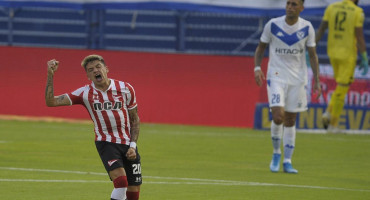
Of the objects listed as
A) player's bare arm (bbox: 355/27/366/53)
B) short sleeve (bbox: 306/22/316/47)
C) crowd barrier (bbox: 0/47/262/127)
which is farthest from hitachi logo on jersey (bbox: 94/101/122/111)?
crowd barrier (bbox: 0/47/262/127)

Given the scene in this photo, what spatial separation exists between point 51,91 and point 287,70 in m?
5.41

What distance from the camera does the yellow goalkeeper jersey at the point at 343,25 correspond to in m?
18.6

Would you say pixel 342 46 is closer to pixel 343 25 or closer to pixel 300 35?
pixel 343 25

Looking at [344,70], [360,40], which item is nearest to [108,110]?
[360,40]

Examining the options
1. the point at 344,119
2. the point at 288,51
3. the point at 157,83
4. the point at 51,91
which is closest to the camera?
the point at 51,91

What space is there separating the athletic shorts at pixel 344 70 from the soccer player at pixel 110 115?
9.24m

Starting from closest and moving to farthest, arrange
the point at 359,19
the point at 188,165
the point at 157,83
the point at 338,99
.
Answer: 1. the point at 188,165
2. the point at 338,99
3. the point at 359,19
4. the point at 157,83

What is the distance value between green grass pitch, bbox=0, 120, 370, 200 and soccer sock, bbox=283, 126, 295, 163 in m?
0.32

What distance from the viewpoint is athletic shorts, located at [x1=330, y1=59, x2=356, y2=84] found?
729 inches

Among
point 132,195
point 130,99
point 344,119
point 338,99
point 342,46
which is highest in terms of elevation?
point 130,99

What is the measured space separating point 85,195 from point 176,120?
1239 cm

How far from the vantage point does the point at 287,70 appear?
1430 centimetres

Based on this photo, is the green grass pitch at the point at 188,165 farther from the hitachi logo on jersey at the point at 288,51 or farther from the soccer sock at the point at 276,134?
the hitachi logo on jersey at the point at 288,51

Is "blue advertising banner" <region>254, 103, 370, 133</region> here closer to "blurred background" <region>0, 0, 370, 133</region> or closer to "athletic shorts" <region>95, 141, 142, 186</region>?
"blurred background" <region>0, 0, 370, 133</region>
